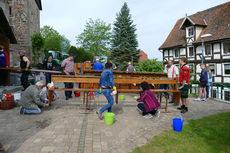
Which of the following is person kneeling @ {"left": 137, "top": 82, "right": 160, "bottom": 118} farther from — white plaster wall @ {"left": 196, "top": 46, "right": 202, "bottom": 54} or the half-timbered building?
white plaster wall @ {"left": 196, "top": 46, "right": 202, "bottom": 54}

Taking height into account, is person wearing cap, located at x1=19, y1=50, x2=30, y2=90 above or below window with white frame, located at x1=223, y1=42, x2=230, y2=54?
below

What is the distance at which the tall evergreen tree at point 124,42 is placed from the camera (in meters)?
33.7

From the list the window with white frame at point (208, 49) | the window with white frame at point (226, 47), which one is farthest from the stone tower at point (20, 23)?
the window with white frame at point (226, 47)

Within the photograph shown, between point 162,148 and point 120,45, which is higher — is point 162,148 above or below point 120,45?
below

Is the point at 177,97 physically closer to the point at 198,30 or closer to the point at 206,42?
the point at 206,42

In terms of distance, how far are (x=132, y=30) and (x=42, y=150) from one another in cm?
3279

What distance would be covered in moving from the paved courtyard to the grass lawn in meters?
0.30

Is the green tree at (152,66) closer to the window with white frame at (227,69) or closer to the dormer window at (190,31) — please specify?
the window with white frame at (227,69)

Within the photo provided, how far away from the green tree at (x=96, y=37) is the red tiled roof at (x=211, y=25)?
18404 millimetres

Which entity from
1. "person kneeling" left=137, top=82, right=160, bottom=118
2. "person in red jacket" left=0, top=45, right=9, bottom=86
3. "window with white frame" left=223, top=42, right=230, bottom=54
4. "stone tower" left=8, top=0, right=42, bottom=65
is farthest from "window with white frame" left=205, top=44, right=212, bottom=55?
"stone tower" left=8, top=0, right=42, bottom=65

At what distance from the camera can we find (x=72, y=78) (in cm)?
662

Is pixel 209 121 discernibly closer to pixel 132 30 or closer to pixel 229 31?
pixel 229 31

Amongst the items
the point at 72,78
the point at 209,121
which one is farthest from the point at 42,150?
the point at 209,121

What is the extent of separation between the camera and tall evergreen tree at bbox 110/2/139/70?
33.7 metres
